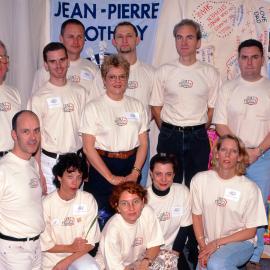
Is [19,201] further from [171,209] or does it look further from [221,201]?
[221,201]

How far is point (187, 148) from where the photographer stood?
4.82 metres

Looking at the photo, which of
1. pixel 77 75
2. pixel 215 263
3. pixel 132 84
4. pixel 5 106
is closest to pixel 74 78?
pixel 77 75

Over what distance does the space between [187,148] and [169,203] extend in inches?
25.0

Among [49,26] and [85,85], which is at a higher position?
[49,26]

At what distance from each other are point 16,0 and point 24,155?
240cm

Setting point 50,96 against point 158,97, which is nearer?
point 50,96

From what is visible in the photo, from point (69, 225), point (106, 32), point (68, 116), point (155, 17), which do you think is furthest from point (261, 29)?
point (69, 225)

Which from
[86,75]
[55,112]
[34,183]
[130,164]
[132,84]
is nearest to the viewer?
[34,183]

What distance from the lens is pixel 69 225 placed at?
4160 millimetres

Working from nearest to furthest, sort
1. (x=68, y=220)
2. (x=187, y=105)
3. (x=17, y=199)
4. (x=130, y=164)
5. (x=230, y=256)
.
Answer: (x=17, y=199), (x=230, y=256), (x=68, y=220), (x=130, y=164), (x=187, y=105)

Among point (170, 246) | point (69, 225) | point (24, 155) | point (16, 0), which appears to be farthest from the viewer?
point (16, 0)

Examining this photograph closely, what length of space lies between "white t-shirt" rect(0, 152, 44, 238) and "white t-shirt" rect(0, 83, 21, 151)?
2.06 ft

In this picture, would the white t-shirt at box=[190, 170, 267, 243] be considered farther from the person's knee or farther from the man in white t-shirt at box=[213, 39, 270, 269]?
the man in white t-shirt at box=[213, 39, 270, 269]

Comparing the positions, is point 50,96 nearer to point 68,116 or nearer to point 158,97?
point 68,116
